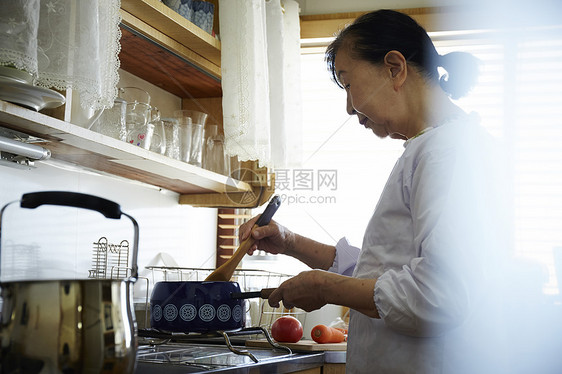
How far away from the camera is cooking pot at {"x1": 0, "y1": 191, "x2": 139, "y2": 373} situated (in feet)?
2.02

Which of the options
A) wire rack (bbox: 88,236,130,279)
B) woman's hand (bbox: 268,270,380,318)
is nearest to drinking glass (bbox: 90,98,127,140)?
wire rack (bbox: 88,236,130,279)

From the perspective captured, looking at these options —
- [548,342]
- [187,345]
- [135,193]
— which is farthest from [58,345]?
[548,342]

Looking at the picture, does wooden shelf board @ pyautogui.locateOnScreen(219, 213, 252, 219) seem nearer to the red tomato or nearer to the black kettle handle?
the red tomato

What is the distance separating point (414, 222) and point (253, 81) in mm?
927

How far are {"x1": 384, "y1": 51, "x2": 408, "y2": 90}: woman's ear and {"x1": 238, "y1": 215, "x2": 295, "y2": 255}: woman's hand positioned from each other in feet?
1.58

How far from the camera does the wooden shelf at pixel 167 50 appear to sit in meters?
1.47

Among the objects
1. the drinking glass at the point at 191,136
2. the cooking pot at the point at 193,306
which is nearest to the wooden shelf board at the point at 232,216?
the drinking glass at the point at 191,136

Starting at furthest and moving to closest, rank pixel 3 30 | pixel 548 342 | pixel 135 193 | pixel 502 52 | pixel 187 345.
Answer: pixel 502 52
pixel 548 342
pixel 135 193
pixel 187 345
pixel 3 30

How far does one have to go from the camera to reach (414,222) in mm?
950

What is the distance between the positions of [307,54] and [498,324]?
1.78 m

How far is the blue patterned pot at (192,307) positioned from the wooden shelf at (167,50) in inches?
25.4

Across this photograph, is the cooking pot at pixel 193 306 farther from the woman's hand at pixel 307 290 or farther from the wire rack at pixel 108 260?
the wire rack at pixel 108 260

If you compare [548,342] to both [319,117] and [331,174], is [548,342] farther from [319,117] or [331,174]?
[319,117]

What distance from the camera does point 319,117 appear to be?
250 cm
